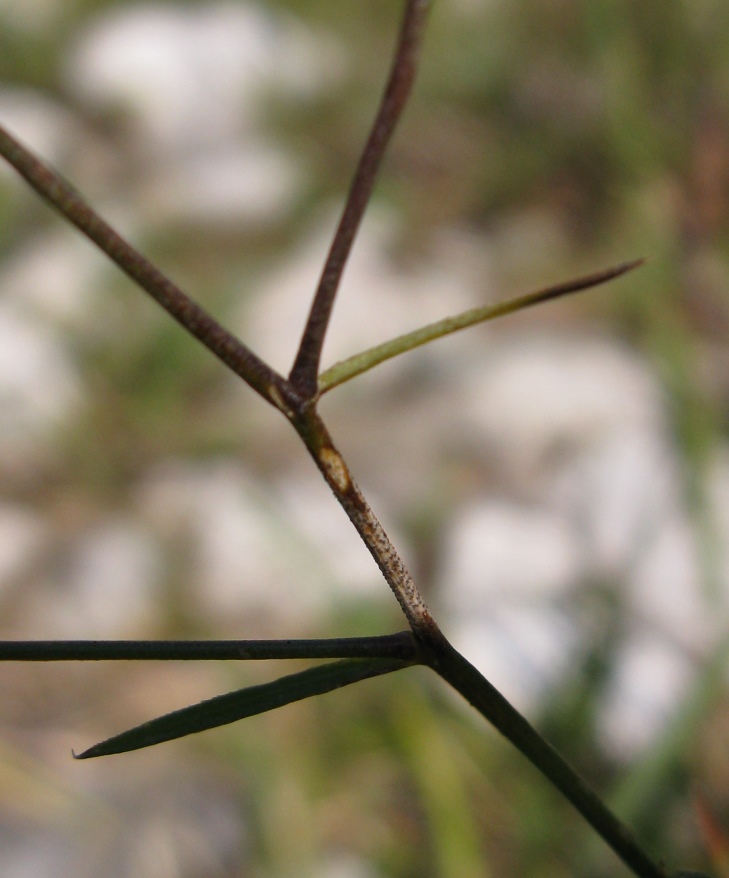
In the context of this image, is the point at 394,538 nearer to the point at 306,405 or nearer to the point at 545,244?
the point at 545,244

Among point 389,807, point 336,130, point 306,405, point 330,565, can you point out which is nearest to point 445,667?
point 306,405

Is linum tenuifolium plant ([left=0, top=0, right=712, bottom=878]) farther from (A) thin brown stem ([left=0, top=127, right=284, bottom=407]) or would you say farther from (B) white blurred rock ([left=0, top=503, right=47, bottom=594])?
(B) white blurred rock ([left=0, top=503, right=47, bottom=594])

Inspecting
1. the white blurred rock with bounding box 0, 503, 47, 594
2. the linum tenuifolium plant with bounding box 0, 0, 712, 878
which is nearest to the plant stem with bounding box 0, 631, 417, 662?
the linum tenuifolium plant with bounding box 0, 0, 712, 878

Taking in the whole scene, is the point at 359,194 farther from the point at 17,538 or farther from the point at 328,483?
the point at 17,538

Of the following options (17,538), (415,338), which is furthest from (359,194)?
(17,538)

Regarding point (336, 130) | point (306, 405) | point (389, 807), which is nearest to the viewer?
point (306, 405)

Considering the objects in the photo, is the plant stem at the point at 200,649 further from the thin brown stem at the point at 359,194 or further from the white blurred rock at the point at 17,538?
the white blurred rock at the point at 17,538

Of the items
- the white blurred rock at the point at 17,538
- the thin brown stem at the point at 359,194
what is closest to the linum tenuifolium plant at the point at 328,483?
the thin brown stem at the point at 359,194
